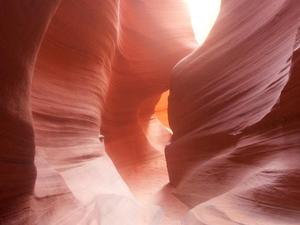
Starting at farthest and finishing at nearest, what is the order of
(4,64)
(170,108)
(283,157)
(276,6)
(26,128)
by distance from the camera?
(170,108)
(276,6)
(283,157)
(26,128)
(4,64)

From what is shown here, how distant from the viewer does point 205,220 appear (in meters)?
1.46

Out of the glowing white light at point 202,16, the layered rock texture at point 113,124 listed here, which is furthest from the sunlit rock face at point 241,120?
the glowing white light at point 202,16

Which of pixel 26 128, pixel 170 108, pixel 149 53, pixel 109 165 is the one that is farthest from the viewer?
pixel 149 53

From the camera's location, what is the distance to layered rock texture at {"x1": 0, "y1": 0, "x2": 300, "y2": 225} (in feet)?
3.75

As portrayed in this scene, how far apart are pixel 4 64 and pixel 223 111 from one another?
1083 millimetres

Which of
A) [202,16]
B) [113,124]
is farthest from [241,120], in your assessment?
[202,16]

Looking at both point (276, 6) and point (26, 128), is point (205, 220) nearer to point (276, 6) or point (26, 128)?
point (26, 128)

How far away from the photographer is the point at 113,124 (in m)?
3.12

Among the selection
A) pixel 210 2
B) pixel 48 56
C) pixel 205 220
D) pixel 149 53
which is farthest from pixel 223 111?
pixel 210 2

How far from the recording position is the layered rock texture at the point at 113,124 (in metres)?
1.14

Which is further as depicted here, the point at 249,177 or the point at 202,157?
the point at 202,157

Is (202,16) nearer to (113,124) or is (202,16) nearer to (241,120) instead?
(113,124)

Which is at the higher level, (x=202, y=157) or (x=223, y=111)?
(x=223, y=111)

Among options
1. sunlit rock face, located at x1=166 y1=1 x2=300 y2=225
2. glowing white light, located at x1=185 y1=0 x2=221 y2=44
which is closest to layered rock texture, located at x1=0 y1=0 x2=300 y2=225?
sunlit rock face, located at x1=166 y1=1 x2=300 y2=225
